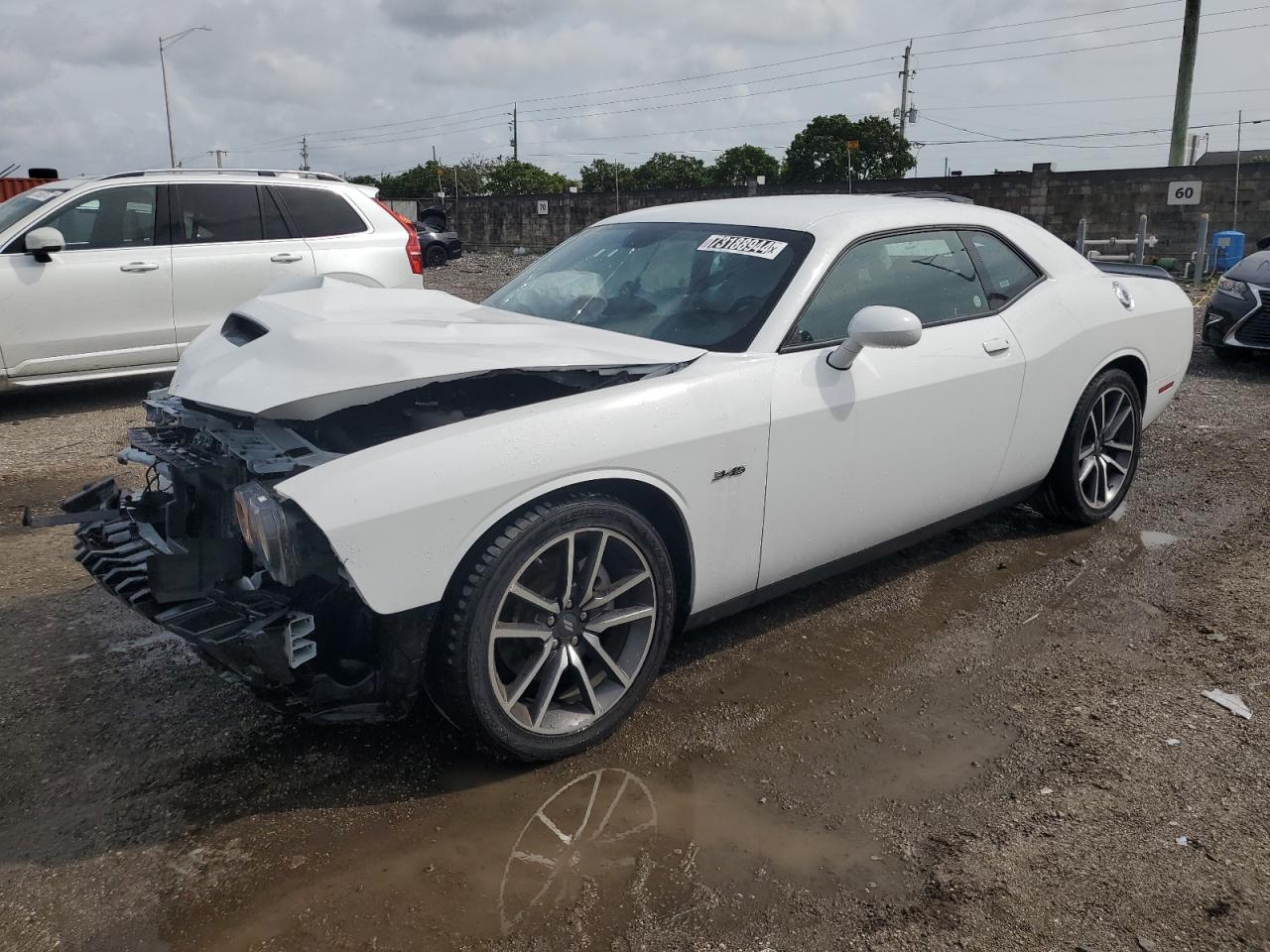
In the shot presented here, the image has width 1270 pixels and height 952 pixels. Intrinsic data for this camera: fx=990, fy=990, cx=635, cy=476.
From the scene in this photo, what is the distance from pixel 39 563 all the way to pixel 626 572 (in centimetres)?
302

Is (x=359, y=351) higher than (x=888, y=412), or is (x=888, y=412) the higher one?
(x=359, y=351)

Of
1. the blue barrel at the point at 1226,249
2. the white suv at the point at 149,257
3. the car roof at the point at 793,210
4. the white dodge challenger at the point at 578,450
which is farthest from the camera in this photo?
the blue barrel at the point at 1226,249

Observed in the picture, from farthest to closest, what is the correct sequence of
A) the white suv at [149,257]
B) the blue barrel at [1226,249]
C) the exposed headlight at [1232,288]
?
1. the blue barrel at [1226,249]
2. the exposed headlight at [1232,288]
3. the white suv at [149,257]

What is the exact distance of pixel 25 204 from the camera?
7273mm

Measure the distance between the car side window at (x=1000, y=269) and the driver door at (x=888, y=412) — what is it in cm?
9

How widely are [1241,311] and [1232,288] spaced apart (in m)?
0.27

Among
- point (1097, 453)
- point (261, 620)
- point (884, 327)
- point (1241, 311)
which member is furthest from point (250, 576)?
point (1241, 311)

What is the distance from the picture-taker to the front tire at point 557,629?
2602 millimetres

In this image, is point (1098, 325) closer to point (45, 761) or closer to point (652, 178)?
point (45, 761)

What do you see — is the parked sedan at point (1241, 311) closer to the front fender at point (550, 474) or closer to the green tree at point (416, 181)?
the front fender at point (550, 474)

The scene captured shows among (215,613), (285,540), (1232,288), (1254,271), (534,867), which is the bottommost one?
(534,867)

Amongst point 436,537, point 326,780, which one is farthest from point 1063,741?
point 326,780

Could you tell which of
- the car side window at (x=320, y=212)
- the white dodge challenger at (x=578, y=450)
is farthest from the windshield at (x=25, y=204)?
the white dodge challenger at (x=578, y=450)

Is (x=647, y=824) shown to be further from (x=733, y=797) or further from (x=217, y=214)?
(x=217, y=214)
